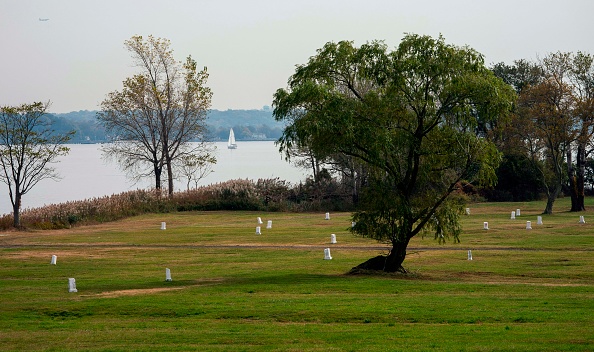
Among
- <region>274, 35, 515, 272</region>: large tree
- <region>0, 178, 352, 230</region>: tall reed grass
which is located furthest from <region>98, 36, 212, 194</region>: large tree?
<region>274, 35, 515, 272</region>: large tree

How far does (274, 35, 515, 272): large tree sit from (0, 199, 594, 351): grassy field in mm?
2502

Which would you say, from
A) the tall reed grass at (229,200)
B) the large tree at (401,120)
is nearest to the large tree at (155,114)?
the tall reed grass at (229,200)

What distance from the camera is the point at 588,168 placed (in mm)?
79625

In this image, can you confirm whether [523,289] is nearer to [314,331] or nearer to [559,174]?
[314,331]

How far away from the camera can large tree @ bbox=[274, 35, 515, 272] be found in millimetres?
27641

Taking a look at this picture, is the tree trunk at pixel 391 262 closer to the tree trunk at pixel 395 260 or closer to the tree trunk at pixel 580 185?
the tree trunk at pixel 395 260

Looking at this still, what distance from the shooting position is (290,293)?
24125mm

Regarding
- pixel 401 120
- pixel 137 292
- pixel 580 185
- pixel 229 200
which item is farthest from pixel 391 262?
pixel 229 200

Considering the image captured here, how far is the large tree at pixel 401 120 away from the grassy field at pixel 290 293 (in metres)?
2.50

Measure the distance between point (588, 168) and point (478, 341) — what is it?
6905cm

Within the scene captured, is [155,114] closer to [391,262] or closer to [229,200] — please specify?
[229,200]

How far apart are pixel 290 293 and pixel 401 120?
842cm

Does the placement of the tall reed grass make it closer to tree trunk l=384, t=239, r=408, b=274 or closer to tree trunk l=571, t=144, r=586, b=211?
tree trunk l=571, t=144, r=586, b=211

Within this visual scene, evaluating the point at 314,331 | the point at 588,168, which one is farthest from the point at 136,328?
the point at 588,168
